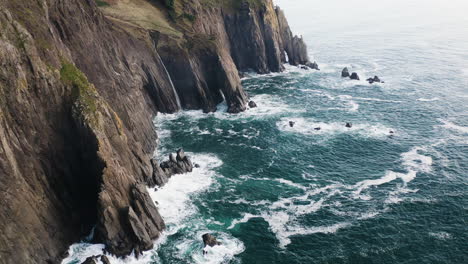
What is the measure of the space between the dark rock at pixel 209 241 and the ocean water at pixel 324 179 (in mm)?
741

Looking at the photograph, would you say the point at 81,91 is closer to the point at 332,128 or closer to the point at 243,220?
the point at 243,220

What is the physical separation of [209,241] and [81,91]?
3201 centimetres

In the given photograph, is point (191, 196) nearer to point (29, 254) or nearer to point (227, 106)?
point (29, 254)

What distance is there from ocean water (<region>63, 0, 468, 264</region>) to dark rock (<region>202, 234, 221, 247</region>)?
74 centimetres

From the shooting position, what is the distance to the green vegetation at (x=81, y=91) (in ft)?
194

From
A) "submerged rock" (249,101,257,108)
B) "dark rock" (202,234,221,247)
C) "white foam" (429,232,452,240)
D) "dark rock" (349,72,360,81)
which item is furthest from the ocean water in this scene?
"dark rock" (349,72,360,81)

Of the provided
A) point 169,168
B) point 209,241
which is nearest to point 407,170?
point 209,241

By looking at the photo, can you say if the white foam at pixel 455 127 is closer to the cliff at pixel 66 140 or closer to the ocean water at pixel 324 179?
the ocean water at pixel 324 179

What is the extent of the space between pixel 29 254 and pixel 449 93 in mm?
128980

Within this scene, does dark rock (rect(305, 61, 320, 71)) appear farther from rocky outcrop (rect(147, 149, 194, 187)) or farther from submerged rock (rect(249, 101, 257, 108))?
rocky outcrop (rect(147, 149, 194, 187))

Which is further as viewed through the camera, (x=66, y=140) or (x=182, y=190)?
(x=182, y=190)

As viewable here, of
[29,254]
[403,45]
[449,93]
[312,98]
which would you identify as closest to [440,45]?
[403,45]

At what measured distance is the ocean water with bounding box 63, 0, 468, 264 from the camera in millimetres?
58375

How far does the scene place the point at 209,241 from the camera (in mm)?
58719
